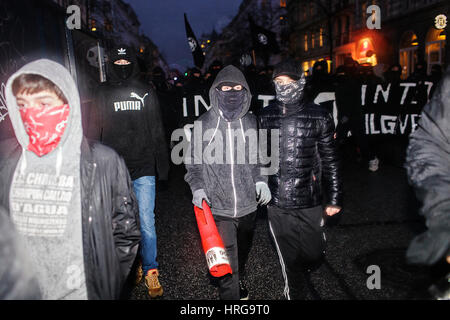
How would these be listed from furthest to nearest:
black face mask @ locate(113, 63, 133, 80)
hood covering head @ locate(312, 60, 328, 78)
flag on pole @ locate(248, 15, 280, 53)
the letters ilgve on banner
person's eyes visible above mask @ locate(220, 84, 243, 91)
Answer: flag on pole @ locate(248, 15, 280, 53) → hood covering head @ locate(312, 60, 328, 78) → the letters ilgve on banner → black face mask @ locate(113, 63, 133, 80) → person's eyes visible above mask @ locate(220, 84, 243, 91)

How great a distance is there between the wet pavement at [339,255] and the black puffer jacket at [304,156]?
0.55 metres

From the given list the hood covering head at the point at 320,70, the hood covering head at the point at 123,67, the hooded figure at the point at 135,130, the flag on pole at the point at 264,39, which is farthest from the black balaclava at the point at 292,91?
the flag on pole at the point at 264,39

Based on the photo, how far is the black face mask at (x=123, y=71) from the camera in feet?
12.5

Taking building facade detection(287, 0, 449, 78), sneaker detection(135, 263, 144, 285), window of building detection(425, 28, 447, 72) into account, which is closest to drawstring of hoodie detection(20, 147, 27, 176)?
sneaker detection(135, 263, 144, 285)

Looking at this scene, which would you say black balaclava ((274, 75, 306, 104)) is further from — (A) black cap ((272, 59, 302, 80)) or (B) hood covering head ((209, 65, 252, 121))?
(B) hood covering head ((209, 65, 252, 121))

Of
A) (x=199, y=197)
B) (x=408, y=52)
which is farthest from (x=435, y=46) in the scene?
(x=199, y=197)

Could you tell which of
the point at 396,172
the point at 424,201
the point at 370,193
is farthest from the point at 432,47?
the point at 424,201

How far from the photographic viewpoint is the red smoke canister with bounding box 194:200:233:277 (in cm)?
266

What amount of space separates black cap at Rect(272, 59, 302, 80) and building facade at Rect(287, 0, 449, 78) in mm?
9227

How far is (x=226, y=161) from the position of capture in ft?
10.5

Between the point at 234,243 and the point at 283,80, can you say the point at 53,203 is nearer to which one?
the point at 234,243

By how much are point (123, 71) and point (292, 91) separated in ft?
6.09

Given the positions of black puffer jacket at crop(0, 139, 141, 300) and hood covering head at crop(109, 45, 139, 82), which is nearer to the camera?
black puffer jacket at crop(0, 139, 141, 300)
